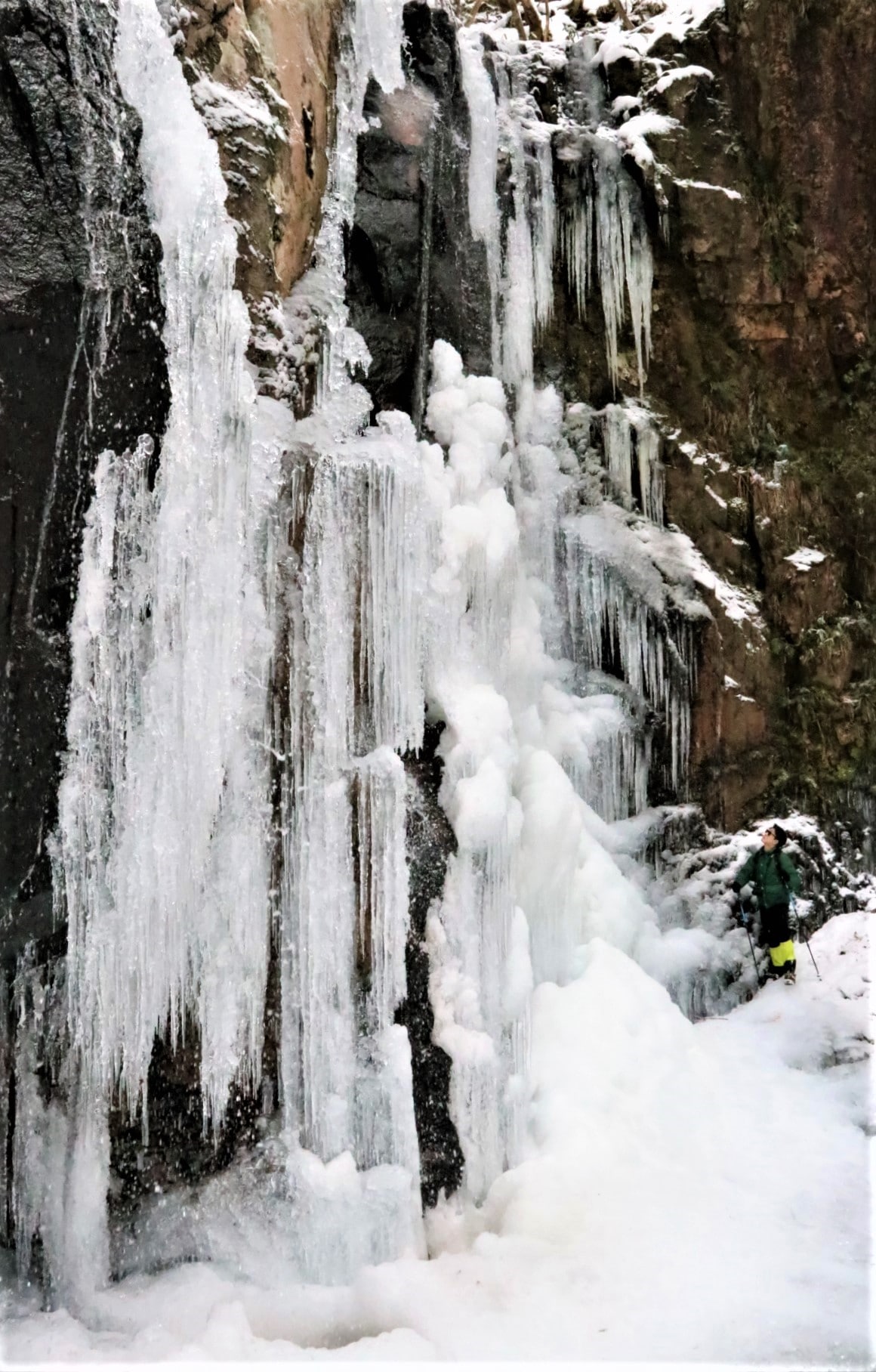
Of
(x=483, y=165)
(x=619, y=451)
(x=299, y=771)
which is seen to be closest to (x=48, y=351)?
(x=299, y=771)

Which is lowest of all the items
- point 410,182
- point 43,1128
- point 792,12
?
point 43,1128

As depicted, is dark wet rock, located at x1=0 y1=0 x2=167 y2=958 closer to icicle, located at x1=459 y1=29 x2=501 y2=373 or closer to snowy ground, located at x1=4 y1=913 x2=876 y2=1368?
snowy ground, located at x1=4 y1=913 x2=876 y2=1368

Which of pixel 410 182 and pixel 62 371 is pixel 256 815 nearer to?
pixel 62 371

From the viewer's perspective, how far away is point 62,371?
155 inches

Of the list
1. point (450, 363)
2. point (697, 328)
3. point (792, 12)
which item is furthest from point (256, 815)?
point (792, 12)

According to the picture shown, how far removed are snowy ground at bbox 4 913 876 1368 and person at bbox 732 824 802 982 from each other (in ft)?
2.54

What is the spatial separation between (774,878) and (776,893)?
0.09 metres

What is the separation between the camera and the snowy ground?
3.65 m

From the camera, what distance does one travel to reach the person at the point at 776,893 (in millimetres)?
6531

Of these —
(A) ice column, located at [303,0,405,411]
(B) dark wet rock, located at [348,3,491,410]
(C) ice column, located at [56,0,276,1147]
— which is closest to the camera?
(C) ice column, located at [56,0,276,1147]

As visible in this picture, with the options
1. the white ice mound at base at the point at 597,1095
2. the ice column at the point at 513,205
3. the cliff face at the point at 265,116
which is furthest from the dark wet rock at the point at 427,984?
the ice column at the point at 513,205

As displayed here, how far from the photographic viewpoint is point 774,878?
654cm

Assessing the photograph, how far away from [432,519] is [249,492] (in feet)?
3.96

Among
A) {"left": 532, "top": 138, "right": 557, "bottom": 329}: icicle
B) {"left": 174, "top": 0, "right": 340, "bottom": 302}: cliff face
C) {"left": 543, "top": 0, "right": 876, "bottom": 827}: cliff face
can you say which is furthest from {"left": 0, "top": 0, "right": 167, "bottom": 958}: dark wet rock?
{"left": 543, "top": 0, "right": 876, "bottom": 827}: cliff face
